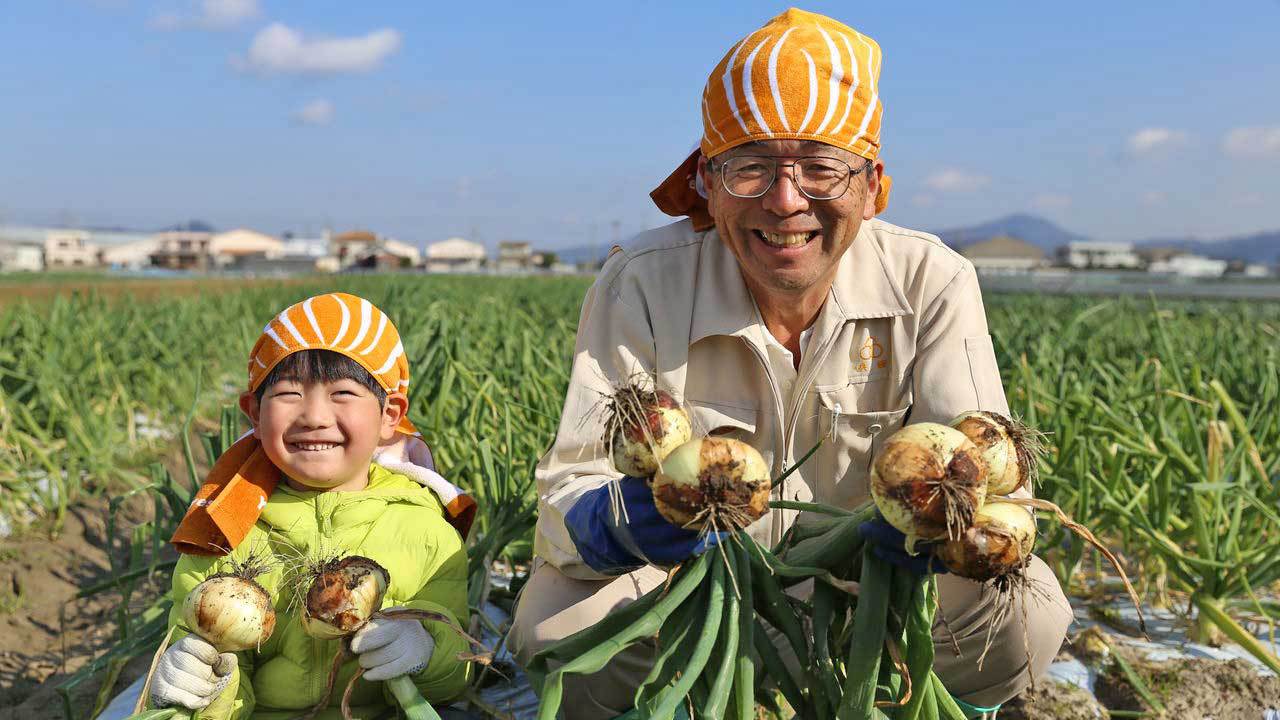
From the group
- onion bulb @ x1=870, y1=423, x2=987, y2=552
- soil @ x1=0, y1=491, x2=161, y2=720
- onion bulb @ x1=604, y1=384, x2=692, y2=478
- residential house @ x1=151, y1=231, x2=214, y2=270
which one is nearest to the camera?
onion bulb @ x1=870, y1=423, x2=987, y2=552

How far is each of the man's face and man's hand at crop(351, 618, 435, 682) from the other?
84 cm

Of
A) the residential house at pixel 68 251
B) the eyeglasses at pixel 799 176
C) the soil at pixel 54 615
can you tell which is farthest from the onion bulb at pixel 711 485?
the residential house at pixel 68 251

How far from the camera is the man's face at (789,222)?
1.54 metres

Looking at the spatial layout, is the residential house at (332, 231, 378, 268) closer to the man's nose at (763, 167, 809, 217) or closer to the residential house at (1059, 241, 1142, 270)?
the residential house at (1059, 241, 1142, 270)

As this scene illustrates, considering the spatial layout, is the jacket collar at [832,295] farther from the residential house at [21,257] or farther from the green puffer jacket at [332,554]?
the residential house at [21,257]

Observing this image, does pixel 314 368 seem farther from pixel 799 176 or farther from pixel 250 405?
pixel 799 176

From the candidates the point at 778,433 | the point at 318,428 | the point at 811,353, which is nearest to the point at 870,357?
the point at 811,353

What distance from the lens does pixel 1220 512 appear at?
2.07m

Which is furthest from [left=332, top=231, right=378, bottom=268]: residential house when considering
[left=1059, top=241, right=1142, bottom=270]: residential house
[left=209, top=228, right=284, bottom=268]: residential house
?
[left=1059, top=241, right=1142, bottom=270]: residential house

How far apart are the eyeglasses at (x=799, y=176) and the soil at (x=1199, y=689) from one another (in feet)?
3.88

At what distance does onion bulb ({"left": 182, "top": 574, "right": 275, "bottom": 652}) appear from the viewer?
1.23 meters

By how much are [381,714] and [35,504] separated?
7.20 ft

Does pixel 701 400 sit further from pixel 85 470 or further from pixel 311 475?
pixel 85 470

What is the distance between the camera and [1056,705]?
1771 mm
